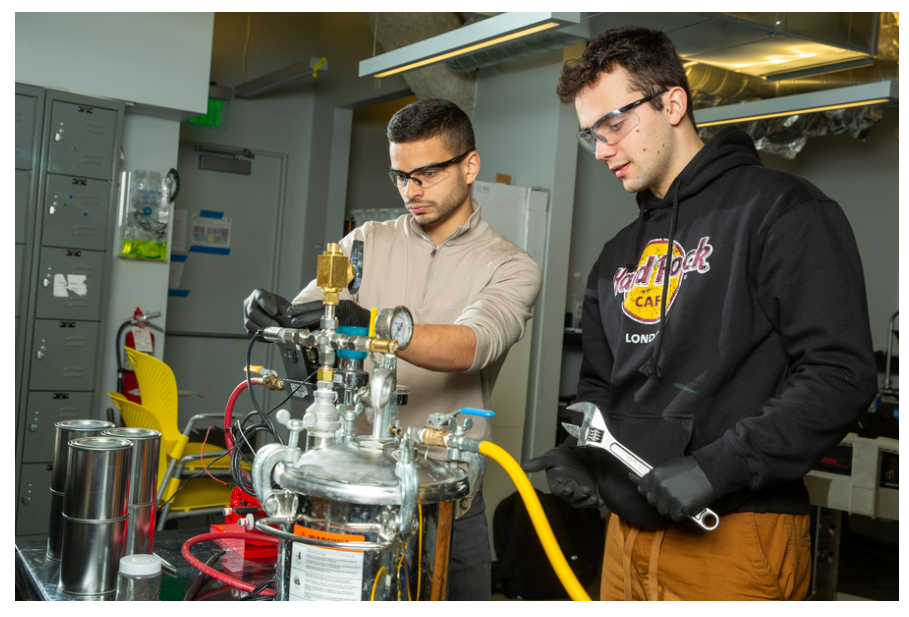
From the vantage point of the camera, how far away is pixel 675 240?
1.31m

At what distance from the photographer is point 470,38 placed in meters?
3.08

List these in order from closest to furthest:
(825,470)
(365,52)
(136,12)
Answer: (825,470), (136,12), (365,52)

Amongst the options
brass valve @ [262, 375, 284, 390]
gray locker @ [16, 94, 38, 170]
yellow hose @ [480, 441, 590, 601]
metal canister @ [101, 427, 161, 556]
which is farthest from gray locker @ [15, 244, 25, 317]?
yellow hose @ [480, 441, 590, 601]

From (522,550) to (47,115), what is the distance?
122 inches

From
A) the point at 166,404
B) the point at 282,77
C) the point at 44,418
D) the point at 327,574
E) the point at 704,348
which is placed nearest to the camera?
the point at 327,574

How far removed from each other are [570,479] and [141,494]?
0.69m

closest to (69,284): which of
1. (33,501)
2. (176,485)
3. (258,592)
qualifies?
(33,501)

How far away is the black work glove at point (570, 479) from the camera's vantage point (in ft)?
4.18

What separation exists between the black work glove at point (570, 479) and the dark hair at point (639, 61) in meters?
0.63

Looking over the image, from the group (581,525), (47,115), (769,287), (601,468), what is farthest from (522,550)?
(47,115)

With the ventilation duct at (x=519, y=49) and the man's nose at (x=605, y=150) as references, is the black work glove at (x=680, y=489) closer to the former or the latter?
the man's nose at (x=605, y=150)

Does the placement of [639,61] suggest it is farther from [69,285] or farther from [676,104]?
[69,285]

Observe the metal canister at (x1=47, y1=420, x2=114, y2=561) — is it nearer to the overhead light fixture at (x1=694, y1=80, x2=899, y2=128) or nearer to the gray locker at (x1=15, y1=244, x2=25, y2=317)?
the gray locker at (x1=15, y1=244, x2=25, y2=317)
